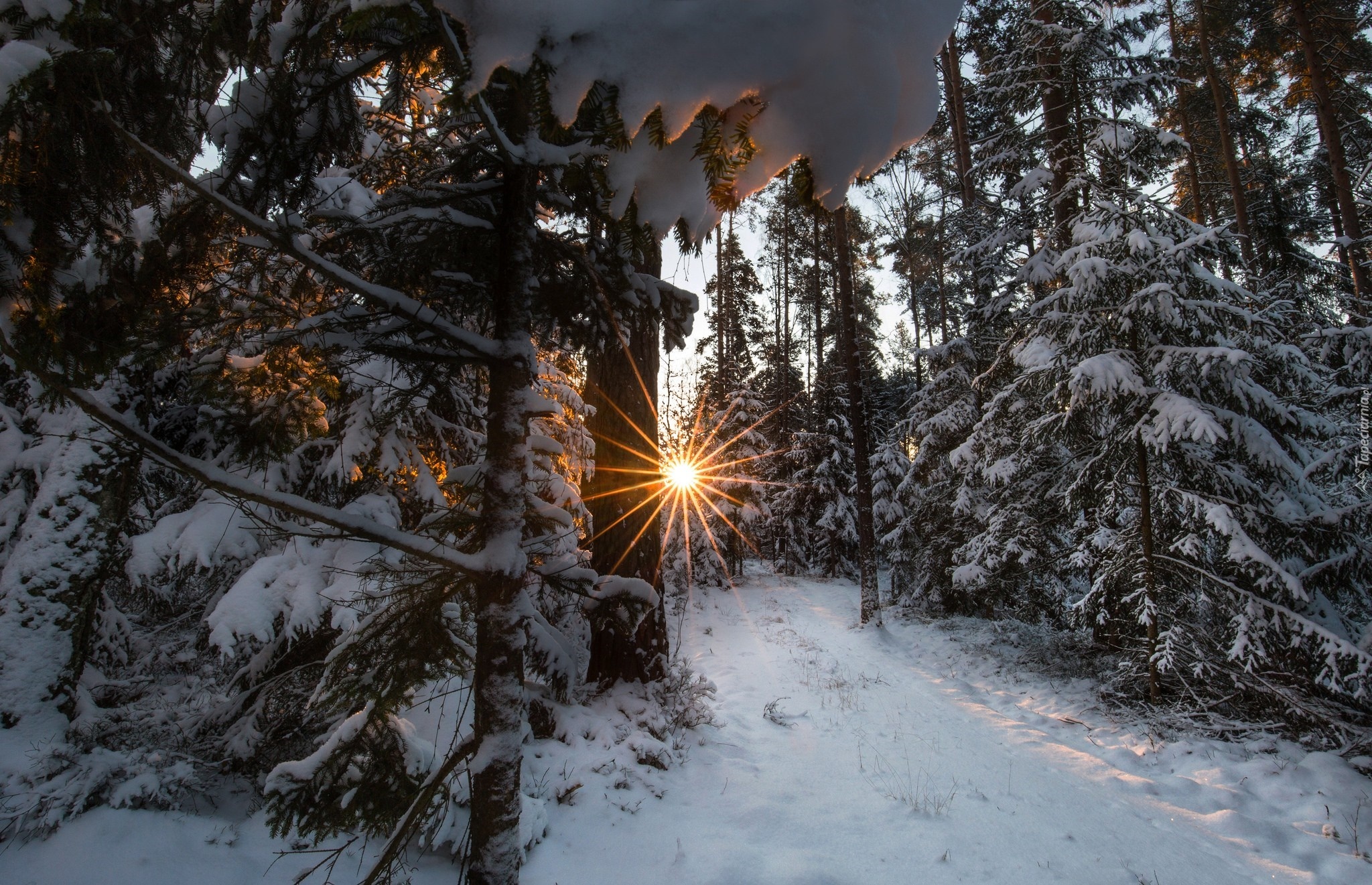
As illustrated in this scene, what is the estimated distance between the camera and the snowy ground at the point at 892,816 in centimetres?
298

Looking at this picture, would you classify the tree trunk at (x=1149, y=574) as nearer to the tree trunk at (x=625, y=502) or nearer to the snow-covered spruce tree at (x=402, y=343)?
the tree trunk at (x=625, y=502)

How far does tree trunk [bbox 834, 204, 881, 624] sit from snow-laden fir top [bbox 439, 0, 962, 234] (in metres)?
10.3

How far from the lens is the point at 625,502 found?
17.3 feet

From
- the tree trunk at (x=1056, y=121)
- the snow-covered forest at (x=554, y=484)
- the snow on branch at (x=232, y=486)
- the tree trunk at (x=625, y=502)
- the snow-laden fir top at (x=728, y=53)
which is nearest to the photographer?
the snow-laden fir top at (x=728, y=53)

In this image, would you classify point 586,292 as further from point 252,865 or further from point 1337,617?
point 1337,617

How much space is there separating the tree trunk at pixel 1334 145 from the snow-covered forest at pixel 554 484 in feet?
0.37

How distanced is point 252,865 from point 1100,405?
823 centimetres

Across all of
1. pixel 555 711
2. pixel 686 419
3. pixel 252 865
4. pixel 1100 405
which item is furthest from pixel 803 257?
pixel 252 865

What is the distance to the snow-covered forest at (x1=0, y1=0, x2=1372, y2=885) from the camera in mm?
1738

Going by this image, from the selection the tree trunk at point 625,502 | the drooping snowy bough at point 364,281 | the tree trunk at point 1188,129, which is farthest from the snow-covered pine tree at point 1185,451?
the tree trunk at point 1188,129

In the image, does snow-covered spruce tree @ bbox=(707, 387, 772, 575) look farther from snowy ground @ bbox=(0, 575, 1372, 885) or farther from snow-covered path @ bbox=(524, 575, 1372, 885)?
A: snowy ground @ bbox=(0, 575, 1372, 885)

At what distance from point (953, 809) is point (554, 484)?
152 inches

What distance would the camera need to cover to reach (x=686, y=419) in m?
22.0

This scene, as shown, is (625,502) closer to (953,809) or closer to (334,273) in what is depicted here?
(953,809)
